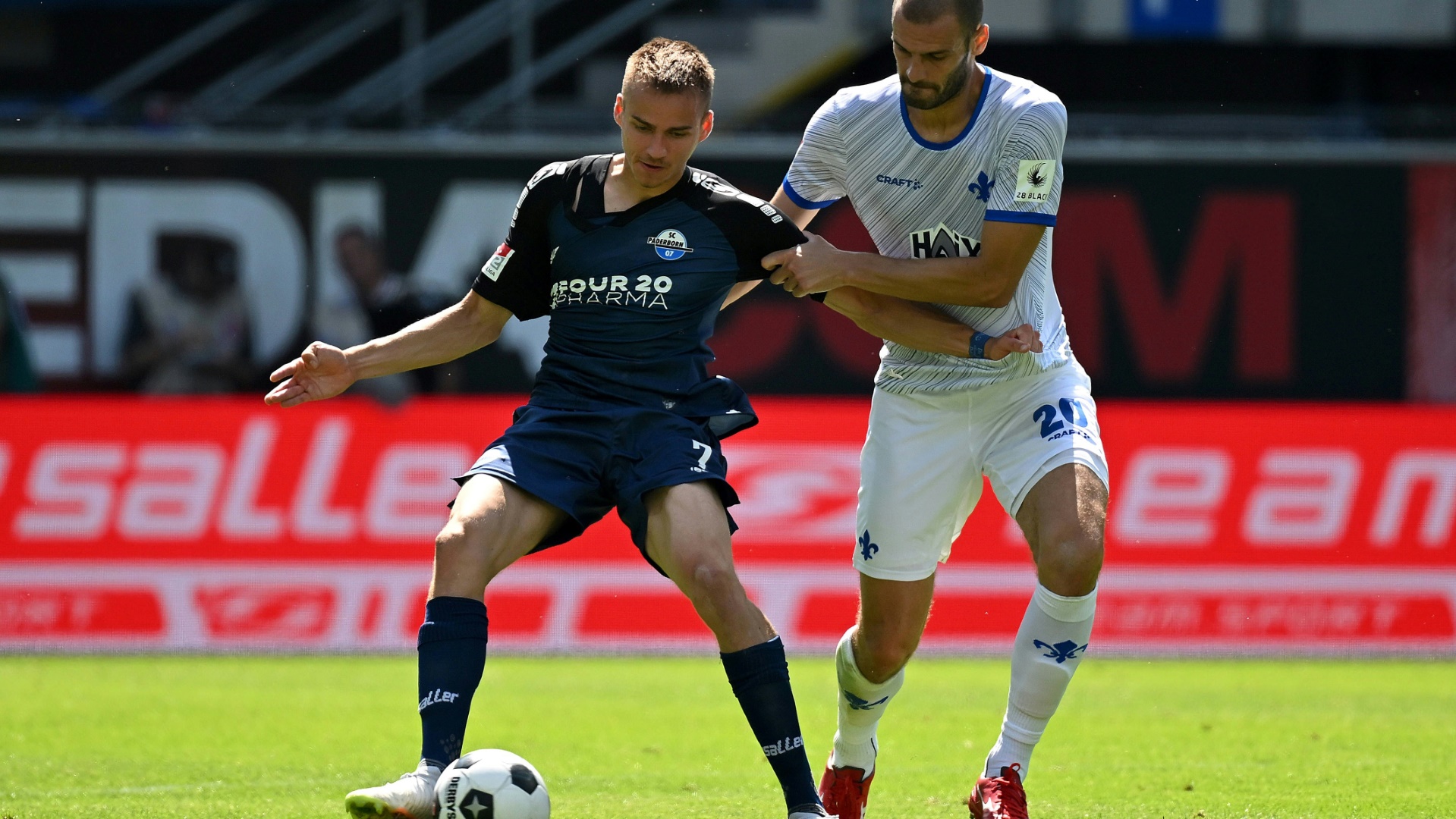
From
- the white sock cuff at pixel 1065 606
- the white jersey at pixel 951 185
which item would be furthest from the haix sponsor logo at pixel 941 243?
the white sock cuff at pixel 1065 606

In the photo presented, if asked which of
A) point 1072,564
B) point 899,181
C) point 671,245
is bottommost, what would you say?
point 1072,564

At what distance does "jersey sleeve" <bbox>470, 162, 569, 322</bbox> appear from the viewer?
16.5ft

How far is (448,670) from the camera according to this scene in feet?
15.0

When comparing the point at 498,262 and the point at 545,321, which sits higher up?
the point at 498,262

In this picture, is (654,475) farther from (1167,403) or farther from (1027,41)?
(1027,41)

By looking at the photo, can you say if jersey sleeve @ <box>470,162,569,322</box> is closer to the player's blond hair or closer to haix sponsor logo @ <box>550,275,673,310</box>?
haix sponsor logo @ <box>550,275,673,310</box>

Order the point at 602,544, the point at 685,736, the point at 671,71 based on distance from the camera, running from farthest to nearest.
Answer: the point at 602,544 < the point at 685,736 < the point at 671,71

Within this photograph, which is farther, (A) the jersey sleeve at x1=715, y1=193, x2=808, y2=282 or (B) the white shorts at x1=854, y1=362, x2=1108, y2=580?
(B) the white shorts at x1=854, y1=362, x2=1108, y2=580

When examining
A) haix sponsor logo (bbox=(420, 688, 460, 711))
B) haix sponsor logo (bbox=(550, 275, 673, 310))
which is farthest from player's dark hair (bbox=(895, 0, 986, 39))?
A: haix sponsor logo (bbox=(420, 688, 460, 711))

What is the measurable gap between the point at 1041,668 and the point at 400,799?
201cm

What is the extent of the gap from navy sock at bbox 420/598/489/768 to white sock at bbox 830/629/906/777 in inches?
54.7

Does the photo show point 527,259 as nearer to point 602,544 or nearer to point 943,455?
point 943,455

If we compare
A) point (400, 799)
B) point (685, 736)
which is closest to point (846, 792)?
point (400, 799)

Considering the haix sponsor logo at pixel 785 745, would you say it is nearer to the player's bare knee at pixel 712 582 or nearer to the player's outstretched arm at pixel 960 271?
the player's bare knee at pixel 712 582
